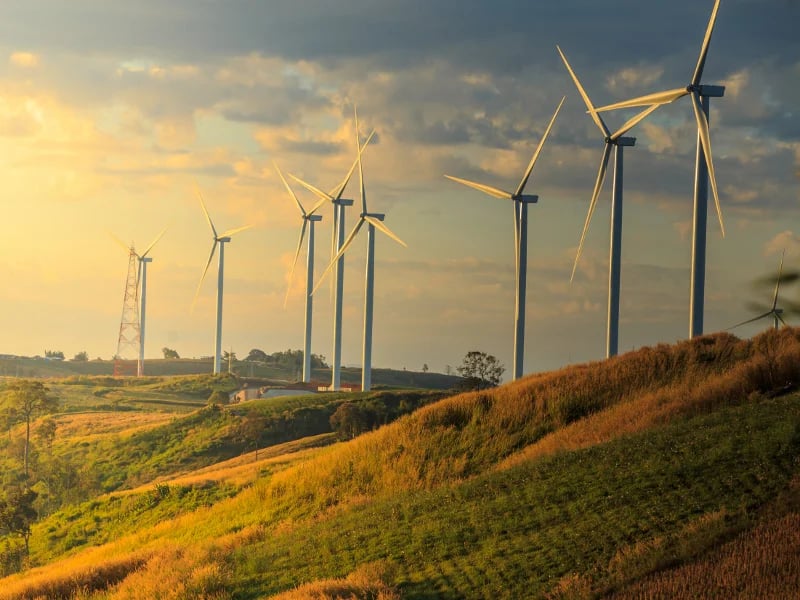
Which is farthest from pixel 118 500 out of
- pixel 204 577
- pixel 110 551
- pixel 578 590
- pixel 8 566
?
pixel 578 590

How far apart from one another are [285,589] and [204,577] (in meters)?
2.67

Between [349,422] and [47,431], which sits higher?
[349,422]

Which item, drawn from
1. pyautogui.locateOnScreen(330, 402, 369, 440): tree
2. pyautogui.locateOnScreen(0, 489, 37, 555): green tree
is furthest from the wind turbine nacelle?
pyautogui.locateOnScreen(0, 489, 37, 555): green tree

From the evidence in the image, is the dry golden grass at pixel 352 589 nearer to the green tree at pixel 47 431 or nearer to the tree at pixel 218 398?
the green tree at pixel 47 431

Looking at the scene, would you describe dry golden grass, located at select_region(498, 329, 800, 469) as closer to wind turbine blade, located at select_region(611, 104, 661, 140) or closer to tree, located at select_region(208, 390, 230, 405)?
wind turbine blade, located at select_region(611, 104, 661, 140)

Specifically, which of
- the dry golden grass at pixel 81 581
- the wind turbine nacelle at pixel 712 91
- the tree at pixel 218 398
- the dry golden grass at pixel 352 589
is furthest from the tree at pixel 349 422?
the dry golden grass at pixel 352 589

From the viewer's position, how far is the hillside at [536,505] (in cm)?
2281

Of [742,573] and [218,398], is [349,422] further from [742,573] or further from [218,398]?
[742,573]

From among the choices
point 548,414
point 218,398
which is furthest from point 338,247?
point 548,414

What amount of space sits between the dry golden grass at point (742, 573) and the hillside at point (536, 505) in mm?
50

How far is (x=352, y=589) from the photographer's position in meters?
24.0

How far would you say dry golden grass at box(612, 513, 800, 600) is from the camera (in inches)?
757

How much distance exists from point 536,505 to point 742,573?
8836 mm

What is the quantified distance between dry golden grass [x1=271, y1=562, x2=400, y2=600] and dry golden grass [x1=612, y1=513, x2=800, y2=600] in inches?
227
